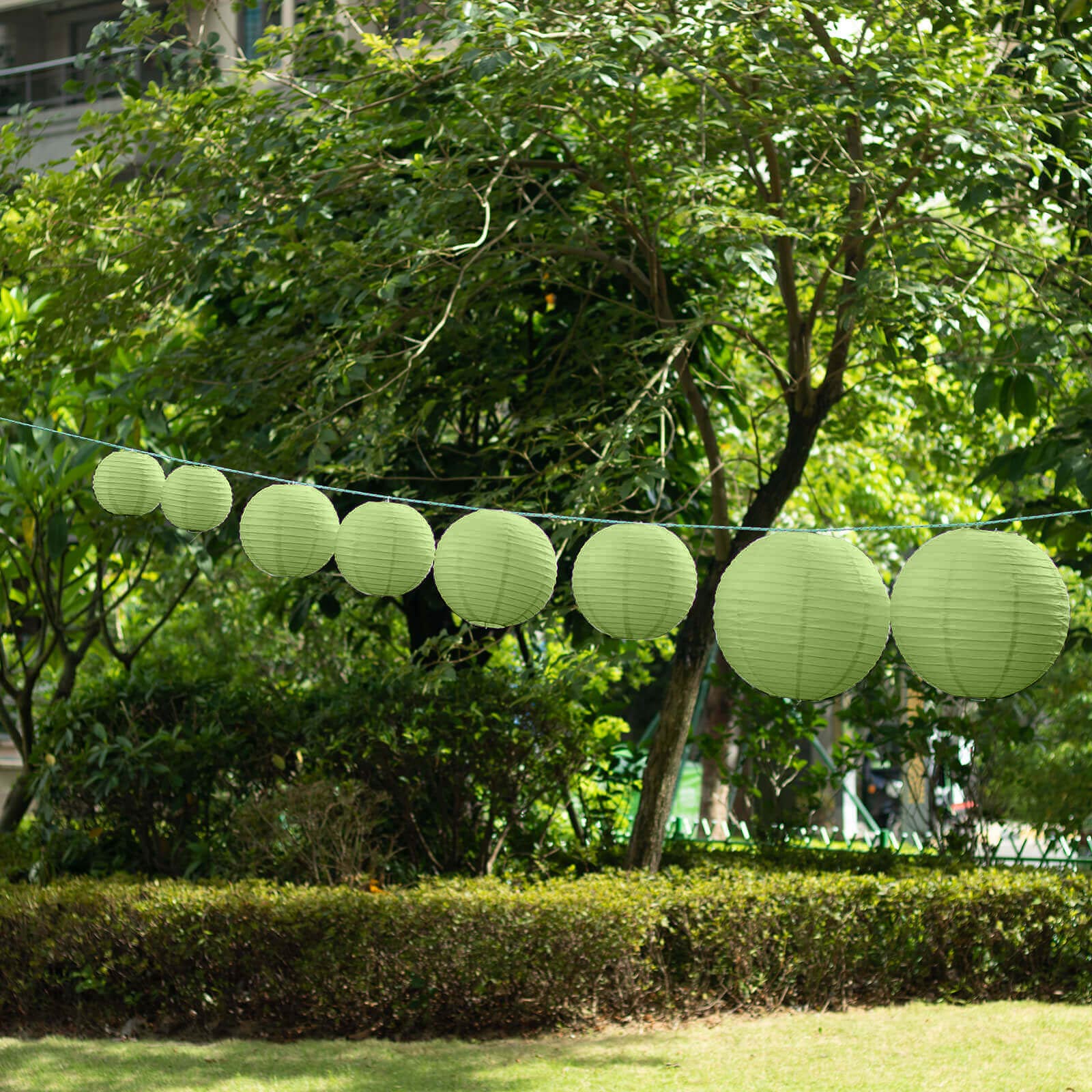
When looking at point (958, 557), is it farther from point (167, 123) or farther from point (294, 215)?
point (167, 123)

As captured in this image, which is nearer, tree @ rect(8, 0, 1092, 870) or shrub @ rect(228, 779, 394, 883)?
tree @ rect(8, 0, 1092, 870)

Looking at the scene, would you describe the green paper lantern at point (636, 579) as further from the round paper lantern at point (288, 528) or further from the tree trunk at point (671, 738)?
the tree trunk at point (671, 738)

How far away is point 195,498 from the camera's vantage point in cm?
420

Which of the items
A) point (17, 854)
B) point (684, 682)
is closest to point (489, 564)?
point (684, 682)

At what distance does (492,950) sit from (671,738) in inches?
66.6

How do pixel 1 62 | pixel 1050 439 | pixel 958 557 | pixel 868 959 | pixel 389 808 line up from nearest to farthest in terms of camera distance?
pixel 958 557 < pixel 1050 439 < pixel 868 959 < pixel 389 808 < pixel 1 62

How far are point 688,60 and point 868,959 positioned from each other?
4525 mm

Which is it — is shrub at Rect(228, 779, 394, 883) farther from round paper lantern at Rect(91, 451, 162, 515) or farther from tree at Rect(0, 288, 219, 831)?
round paper lantern at Rect(91, 451, 162, 515)

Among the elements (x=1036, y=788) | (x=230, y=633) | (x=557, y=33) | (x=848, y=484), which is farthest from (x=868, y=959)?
(x=230, y=633)

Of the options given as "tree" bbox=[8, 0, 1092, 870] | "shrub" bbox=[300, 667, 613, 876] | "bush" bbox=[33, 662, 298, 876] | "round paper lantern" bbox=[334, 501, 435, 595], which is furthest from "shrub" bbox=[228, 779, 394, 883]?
"round paper lantern" bbox=[334, 501, 435, 595]

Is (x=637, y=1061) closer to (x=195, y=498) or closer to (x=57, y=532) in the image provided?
(x=195, y=498)

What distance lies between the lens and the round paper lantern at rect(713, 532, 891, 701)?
9.14 ft

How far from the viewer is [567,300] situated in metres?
7.54

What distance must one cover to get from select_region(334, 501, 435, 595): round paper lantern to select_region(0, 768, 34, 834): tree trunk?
5248mm
